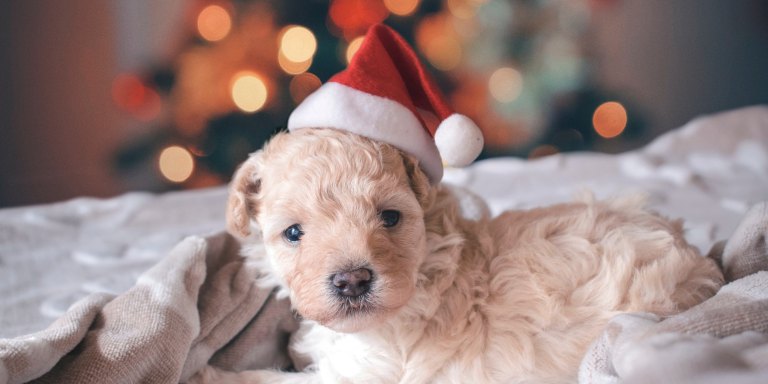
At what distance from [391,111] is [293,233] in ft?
1.09

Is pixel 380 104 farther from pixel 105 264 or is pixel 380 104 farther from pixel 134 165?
pixel 134 165

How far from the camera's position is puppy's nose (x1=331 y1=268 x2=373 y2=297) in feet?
4.16

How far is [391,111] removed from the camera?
1.44 m

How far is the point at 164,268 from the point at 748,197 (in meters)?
2.15

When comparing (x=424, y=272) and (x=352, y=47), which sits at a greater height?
(x=352, y=47)

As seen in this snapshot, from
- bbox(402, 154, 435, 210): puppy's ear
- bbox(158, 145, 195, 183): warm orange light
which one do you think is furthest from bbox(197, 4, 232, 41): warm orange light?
bbox(402, 154, 435, 210): puppy's ear

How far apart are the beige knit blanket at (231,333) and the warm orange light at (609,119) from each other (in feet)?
10.5

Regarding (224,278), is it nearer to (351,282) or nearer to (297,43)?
(351,282)

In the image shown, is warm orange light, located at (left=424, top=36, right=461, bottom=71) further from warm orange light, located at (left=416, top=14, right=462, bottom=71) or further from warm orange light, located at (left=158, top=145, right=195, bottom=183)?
warm orange light, located at (left=158, top=145, right=195, bottom=183)

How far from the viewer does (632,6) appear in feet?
15.4

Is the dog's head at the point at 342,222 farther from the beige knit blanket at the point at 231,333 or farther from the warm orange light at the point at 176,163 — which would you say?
the warm orange light at the point at 176,163

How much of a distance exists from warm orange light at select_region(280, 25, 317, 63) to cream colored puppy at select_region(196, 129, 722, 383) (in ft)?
8.41

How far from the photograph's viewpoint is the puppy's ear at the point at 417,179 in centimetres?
146

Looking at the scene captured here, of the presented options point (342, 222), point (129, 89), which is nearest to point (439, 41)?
point (129, 89)
